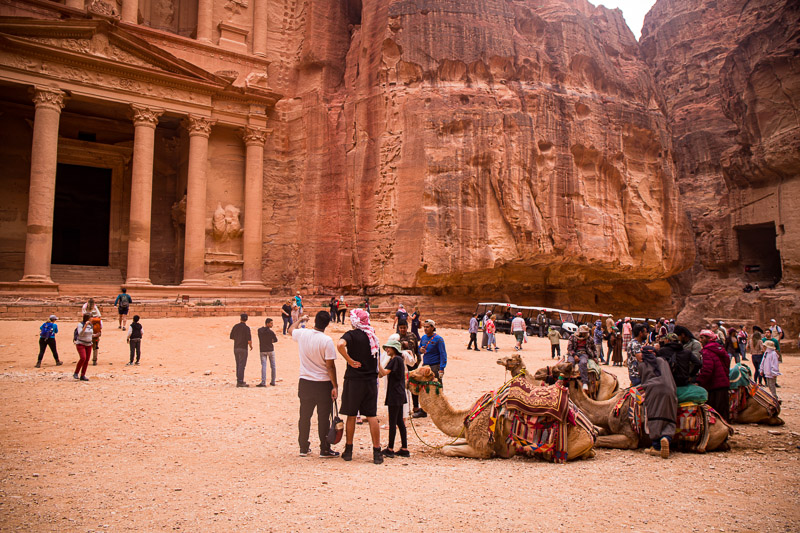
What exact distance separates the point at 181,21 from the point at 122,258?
14.9 metres

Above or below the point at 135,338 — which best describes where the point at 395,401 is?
below

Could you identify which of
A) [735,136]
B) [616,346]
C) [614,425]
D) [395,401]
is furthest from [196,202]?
[735,136]

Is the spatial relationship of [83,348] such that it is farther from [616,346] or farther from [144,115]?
[144,115]

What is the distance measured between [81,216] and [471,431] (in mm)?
31410

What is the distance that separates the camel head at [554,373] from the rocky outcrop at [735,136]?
2689cm

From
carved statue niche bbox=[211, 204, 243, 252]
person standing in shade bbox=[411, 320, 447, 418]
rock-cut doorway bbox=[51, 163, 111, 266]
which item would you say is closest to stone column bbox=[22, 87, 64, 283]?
rock-cut doorway bbox=[51, 163, 111, 266]

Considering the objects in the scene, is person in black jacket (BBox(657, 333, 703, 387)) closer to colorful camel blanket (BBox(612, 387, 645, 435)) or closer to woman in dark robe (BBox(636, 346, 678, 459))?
woman in dark robe (BBox(636, 346, 678, 459))

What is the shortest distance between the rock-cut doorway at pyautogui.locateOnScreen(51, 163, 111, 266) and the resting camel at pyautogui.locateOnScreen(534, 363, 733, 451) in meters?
30.3

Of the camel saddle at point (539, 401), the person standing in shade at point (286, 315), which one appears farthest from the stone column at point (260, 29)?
the camel saddle at point (539, 401)

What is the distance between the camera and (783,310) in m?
28.2

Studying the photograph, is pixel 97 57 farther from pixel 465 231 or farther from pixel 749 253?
pixel 749 253

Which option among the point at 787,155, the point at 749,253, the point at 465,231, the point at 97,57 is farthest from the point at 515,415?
the point at 749,253

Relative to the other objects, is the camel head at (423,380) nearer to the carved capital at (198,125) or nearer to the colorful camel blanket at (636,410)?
the colorful camel blanket at (636,410)

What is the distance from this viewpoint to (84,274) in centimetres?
2822
